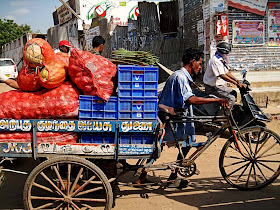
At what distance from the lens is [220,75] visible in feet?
17.6

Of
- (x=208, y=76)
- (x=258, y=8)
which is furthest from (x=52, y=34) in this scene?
(x=208, y=76)

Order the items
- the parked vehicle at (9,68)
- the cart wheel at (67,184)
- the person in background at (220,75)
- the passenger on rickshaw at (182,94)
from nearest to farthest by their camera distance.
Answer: the cart wheel at (67,184) < the passenger on rickshaw at (182,94) < the person in background at (220,75) < the parked vehicle at (9,68)

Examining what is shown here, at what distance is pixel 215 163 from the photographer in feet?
15.8

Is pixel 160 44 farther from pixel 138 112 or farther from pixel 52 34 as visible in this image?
pixel 52 34

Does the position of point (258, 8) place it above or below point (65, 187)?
above

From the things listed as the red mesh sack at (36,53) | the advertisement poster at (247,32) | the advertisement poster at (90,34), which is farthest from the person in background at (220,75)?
the advertisement poster at (90,34)

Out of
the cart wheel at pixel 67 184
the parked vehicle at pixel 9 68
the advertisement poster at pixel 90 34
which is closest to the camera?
the cart wheel at pixel 67 184

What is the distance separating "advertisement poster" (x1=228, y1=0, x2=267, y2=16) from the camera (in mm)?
8656

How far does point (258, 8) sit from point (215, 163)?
5984 millimetres

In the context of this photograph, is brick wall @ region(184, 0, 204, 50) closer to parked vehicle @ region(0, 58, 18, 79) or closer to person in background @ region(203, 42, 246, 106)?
person in background @ region(203, 42, 246, 106)

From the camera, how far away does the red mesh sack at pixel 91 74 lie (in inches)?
115

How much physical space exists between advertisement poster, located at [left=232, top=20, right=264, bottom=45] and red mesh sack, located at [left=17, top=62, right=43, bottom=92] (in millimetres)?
7158

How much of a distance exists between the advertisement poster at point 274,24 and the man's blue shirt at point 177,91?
678cm

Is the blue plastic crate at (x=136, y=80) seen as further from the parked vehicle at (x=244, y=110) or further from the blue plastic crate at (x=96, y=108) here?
the parked vehicle at (x=244, y=110)
